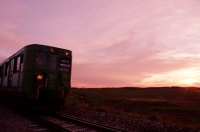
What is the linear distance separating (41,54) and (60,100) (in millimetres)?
2807

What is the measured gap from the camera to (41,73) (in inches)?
417

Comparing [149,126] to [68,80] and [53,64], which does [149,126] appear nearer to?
[68,80]

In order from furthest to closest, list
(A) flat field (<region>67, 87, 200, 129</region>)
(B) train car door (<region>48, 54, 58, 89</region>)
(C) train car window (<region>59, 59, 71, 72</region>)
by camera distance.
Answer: (A) flat field (<region>67, 87, 200, 129</region>), (C) train car window (<region>59, 59, 71, 72</region>), (B) train car door (<region>48, 54, 58, 89</region>)

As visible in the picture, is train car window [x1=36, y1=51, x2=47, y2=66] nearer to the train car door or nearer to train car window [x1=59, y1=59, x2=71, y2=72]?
the train car door

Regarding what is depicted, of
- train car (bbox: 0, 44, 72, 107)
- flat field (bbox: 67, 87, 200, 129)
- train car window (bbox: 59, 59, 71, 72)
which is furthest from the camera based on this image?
flat field (bbox: 67, 87, 200, 129)

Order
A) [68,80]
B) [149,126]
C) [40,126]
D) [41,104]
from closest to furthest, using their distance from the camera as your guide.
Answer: [40,126], [149,126], [41,104], [68,80]

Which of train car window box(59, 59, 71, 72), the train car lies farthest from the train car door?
train car window box(59, 59, 71, 72)

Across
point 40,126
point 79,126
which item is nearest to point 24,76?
point 40,126

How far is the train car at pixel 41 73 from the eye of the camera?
33.5 ft

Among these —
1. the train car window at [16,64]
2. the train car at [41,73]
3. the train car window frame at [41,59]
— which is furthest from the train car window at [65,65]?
the train car window at [16,64]

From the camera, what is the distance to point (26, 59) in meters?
10.4

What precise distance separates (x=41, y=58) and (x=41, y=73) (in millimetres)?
864

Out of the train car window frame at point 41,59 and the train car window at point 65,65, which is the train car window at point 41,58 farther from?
the train car window at point 65,65

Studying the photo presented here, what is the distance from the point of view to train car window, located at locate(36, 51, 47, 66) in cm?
1063
